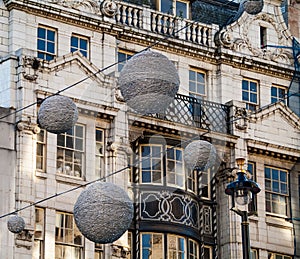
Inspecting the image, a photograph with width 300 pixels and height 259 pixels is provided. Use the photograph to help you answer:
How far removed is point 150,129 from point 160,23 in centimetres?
420

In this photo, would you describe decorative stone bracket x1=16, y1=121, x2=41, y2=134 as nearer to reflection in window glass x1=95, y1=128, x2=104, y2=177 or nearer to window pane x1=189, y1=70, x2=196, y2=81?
reflection in window glass x1=95, y1=128, x2=104, y2=177

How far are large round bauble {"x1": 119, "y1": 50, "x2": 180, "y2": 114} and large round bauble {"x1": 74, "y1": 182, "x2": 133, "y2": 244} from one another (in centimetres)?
162

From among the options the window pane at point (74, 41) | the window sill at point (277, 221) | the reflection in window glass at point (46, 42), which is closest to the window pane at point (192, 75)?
the window pane at point (74, 41)

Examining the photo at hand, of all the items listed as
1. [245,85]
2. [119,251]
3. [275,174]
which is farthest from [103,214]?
[245,85]

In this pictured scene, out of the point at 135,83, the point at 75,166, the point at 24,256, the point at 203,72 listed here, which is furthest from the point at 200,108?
the point at 135,83

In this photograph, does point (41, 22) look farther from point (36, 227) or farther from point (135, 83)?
point (135, 83)

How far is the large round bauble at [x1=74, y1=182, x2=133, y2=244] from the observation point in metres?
22.4

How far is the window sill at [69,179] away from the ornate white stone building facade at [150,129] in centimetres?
4

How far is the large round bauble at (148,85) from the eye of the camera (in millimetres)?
22625

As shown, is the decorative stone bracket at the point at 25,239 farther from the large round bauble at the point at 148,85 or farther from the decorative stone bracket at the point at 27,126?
the large round bauble at the point at 148,85

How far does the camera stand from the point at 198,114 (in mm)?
41000

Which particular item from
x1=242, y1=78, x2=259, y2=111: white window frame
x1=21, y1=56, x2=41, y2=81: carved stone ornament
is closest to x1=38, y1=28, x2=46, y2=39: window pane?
x1=21, y1=56, x2=41, y2=81: carved stone ornament

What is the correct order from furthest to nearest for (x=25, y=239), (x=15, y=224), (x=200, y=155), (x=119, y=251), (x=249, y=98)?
(x=249, y=98)
(x=119, y=251)
(x=25, y=239)
(x=15, y=224)
(x=200, y=155)

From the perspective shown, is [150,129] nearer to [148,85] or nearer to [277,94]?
[277,94]
